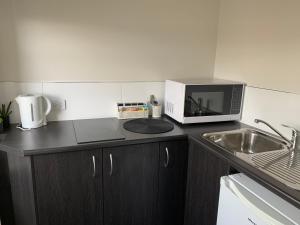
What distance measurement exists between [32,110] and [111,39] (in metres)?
0.80

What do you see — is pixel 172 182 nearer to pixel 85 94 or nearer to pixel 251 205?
pixel 251 205

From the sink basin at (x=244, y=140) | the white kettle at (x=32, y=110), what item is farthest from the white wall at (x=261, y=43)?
the white kettle at (x=32, y=110)

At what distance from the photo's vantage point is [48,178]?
1497 millimetres

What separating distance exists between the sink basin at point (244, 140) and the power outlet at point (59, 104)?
110 centimetres

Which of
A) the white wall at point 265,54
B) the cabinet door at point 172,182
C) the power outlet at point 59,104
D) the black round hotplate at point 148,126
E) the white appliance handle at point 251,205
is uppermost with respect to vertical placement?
the white wall at point 265,54

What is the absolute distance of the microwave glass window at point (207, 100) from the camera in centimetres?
186

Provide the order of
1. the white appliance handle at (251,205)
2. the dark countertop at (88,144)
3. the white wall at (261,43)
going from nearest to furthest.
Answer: the white appliance handle at (251,205), the dark countertop at (88,144), the white wall at (261,43)

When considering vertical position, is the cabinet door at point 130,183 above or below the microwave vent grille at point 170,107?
below

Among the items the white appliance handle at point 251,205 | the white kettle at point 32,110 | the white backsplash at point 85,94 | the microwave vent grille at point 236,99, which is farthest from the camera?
the microwave vent grille at point 236,99

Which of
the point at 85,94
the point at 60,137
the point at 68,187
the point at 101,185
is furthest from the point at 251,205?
the point at 85,94

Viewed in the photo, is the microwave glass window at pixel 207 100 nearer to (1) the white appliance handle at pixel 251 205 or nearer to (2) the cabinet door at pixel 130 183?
(2) the cabinet door at pixel 130 183

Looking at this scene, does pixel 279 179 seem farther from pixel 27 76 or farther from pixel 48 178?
pixel 27 76

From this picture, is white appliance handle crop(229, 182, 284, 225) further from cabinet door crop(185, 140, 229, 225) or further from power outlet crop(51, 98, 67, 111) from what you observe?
power outlet crop(51, 98, 67, 111)

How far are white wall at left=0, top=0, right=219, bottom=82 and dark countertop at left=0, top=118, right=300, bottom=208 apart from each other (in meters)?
0.42
